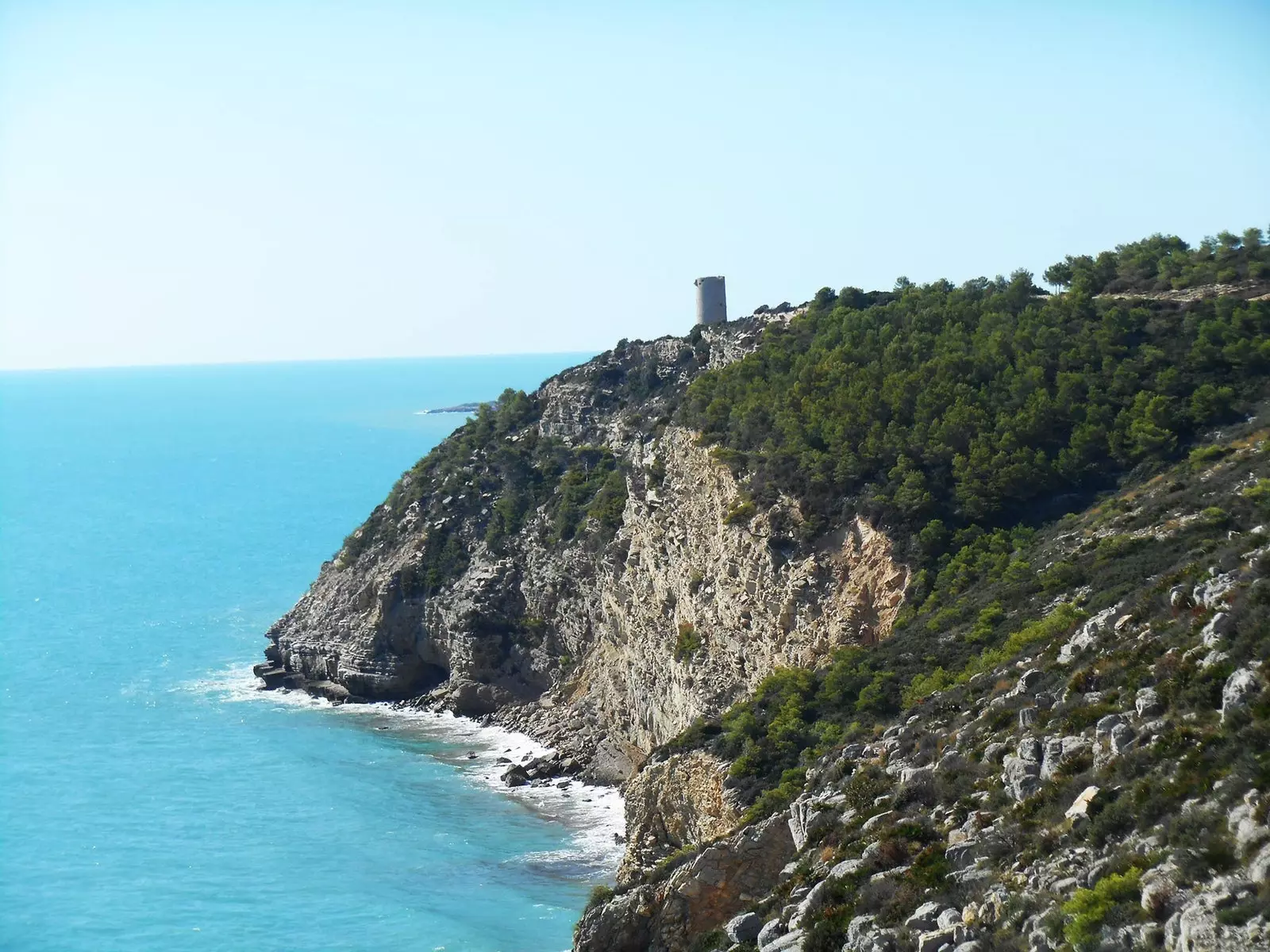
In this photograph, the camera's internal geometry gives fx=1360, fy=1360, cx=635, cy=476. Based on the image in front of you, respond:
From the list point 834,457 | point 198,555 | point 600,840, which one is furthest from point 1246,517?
point 198,555

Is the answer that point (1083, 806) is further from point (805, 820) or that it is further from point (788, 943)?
point (805, 820)

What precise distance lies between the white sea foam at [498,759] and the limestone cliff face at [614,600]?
1.14 m

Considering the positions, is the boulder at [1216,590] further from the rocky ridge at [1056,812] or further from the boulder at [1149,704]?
the boulder at [1149,704]

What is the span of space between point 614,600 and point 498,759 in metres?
8.31

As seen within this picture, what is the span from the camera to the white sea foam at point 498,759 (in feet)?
152

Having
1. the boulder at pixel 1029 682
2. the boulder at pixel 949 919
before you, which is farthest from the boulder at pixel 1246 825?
the boulder at pixel 1029 682

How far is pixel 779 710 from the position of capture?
37.8 m

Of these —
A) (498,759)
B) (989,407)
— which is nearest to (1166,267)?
(989,407)

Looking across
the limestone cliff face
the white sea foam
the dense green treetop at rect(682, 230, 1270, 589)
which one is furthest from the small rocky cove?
the dense green treetop at rect(682, 230, 1270, 589)

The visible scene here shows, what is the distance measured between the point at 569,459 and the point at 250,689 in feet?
68.1

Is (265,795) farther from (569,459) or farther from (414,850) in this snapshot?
(569,459)

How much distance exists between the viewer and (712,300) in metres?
78.9

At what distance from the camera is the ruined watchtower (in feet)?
258

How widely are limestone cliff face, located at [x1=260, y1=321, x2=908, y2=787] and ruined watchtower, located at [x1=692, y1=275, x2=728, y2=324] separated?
3.21 m
